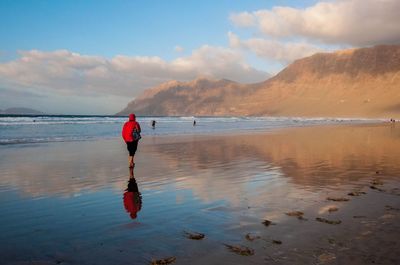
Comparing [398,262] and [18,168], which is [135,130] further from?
[398,262]

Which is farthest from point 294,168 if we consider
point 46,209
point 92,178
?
point 46,209

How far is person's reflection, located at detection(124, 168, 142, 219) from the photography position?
789 cm

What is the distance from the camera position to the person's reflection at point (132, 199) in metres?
7.89

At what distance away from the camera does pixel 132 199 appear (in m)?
8.95

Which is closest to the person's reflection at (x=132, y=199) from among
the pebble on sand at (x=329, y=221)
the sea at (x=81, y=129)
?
the pebble on sand at (x=329, y=221)

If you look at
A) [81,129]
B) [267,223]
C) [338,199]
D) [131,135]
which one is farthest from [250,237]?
[81,129]

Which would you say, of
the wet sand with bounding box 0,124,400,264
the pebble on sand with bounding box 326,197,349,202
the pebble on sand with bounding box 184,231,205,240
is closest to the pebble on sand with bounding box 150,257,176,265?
the wet sand with bounding box 0,124,400,264

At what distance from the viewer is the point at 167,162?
1608 centimetres

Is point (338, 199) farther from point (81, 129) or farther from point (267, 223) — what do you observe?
point (81, 129)

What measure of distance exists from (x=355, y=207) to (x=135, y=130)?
30.7 ft

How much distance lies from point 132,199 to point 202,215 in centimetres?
225

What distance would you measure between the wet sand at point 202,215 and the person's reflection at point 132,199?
27 mm

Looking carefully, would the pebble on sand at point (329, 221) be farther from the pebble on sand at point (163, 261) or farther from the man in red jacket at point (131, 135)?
the man in red jacket at point (131, 135)

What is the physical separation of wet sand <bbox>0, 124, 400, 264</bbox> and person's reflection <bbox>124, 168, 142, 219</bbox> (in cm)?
3
